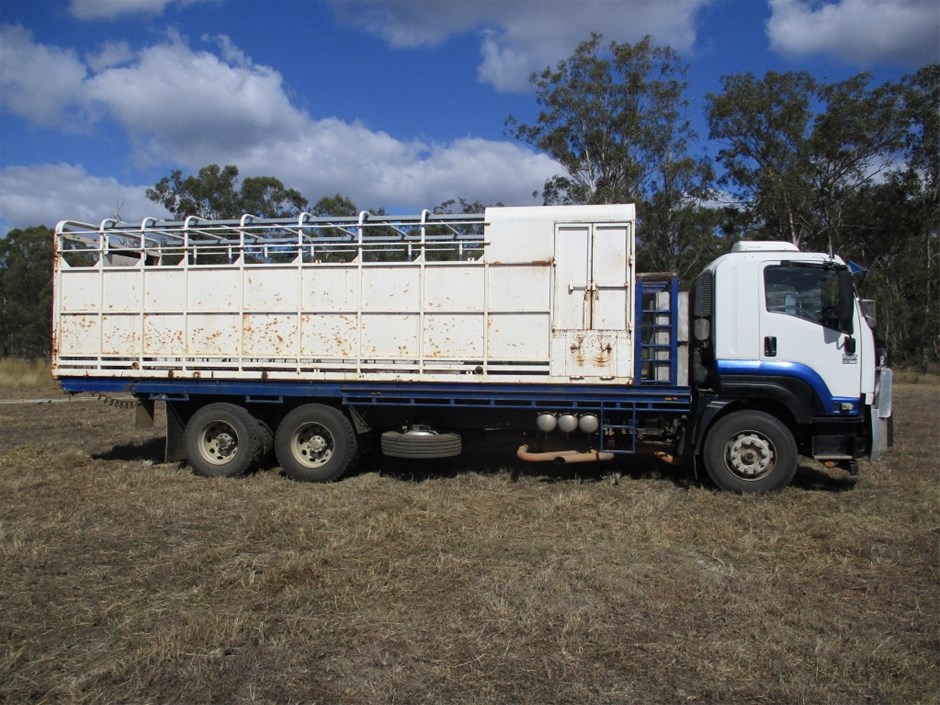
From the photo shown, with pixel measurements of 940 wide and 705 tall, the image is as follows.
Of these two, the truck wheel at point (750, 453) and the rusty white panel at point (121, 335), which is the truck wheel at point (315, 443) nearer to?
the rusty white panel at point (121, 335)

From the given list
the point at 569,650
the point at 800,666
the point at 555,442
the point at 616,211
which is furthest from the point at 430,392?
the point at 800,666

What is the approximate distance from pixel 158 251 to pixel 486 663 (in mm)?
6945

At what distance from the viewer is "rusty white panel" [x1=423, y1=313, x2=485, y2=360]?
314 inches

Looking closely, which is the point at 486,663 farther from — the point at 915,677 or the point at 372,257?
the point at 372,257

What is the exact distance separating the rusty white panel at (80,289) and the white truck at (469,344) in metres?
0.02

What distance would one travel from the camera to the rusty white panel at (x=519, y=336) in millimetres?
7859

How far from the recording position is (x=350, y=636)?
4102 mm

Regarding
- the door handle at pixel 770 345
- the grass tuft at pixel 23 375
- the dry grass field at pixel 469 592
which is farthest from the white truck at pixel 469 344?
the grass tuft at pixel 23 375

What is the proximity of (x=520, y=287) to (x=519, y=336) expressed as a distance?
1.76 feet

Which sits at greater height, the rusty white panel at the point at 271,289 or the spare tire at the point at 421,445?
the rusty white panel at the point at 271,289

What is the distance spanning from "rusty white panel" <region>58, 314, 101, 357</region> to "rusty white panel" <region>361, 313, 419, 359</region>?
3.43 m

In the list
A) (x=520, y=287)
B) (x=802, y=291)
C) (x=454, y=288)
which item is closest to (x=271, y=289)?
(x=454, y=288)

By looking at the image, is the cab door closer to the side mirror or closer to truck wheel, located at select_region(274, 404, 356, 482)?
the side mirror

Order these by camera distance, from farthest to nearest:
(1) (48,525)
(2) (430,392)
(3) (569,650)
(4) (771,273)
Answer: (2) (430,392)
(4) (771,273)
(1) (48,525)
(3) (569,650)
